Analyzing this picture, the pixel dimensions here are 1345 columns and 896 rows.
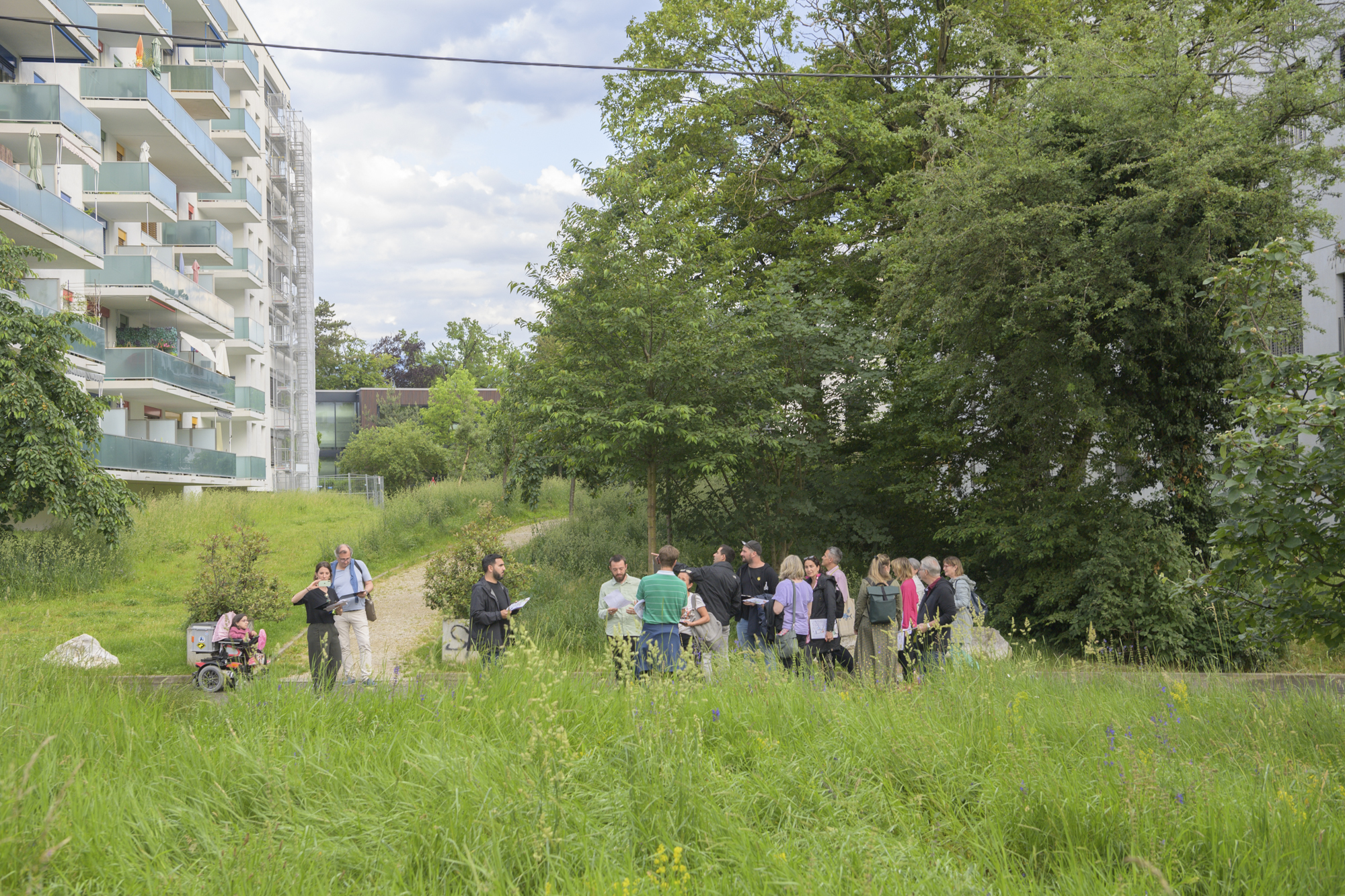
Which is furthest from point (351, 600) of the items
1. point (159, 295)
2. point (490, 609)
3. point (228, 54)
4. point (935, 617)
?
point (228, 54)

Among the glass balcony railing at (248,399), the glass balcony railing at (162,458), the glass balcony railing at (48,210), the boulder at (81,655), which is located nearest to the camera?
the boulder at (81,655)

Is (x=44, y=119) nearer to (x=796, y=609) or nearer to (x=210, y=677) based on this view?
(x=210, y=677)

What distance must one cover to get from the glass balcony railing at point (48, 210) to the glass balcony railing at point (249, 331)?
15.8m

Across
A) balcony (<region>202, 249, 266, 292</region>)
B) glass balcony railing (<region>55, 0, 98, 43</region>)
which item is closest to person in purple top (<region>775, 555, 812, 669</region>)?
glass balcony railing (<region>55, 0, 98, 43</region>)

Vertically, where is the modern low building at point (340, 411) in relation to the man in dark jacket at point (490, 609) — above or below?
above

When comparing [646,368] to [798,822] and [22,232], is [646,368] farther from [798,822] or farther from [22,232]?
[22,232]

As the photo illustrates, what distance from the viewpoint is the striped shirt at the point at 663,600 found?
8141 millimetres

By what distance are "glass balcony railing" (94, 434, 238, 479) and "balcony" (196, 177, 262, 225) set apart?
44.5 ft

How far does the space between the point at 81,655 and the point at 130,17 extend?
3119 centimetres

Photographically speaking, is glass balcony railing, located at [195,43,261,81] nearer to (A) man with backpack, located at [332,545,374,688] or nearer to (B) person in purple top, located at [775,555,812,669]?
(A) man with backpack, located at [332,545,374,688]

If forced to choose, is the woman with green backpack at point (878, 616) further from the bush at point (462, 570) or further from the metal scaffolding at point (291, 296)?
the metal scaffolding at point (291, 296)

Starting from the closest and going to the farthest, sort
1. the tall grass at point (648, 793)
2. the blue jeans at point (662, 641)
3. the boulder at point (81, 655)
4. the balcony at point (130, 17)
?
the tall grass at point (648, 793) → the boulder at point (81, 655) → the blue jeans at point (662, 641) → the balcony at point (130, 17)

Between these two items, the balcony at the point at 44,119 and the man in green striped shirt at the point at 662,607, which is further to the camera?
the balcony at the point at 44,119

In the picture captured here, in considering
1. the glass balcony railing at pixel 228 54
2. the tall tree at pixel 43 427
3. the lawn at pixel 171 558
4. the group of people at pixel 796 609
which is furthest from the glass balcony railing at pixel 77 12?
the group of people at pixel 796 609
